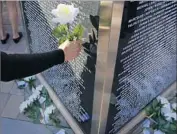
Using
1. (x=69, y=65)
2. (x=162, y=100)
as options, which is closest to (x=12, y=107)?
(x=69, y=65)

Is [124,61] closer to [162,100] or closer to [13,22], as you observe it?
[162,100]

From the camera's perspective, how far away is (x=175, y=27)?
153cm

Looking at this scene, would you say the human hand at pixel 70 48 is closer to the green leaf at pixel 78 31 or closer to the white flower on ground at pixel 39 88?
the green leaf at pixel 78 31

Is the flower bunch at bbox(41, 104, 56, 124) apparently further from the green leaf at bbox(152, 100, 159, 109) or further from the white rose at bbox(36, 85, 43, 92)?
the green leaf at bbox(152, 100, 159, 109)

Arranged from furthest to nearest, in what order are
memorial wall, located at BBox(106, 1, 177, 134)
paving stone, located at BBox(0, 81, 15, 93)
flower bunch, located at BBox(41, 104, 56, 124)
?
paving stone, located at BBox(0, 81, 15, 93) < flower bunch, located at BBox(41, 104, 56, 124) < memorial wall, located at BBox(106, 1, 177, 134)

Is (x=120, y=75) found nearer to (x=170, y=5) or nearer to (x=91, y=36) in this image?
(x=91, y=36)

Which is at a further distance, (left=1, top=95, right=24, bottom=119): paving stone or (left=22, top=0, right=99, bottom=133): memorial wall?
(left=1, top=95, right=24, bottom=119): paving stone

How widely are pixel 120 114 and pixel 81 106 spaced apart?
0.21 m

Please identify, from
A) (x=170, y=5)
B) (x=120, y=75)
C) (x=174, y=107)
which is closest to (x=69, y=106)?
(x=120, y=75)

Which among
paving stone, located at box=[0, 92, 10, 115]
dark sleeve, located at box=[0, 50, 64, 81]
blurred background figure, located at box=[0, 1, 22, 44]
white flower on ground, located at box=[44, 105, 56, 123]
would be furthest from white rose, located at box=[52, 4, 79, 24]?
blurred background figure, located at box=[0, 1, 22, 44]

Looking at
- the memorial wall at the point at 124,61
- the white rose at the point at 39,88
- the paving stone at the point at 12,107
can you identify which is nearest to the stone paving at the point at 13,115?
the paving stone at the point at 12,107

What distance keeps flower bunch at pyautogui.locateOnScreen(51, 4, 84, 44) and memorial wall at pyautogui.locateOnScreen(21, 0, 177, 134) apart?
1.8 inches

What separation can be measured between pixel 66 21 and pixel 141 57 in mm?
427

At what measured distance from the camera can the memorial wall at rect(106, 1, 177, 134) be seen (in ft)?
3.63
